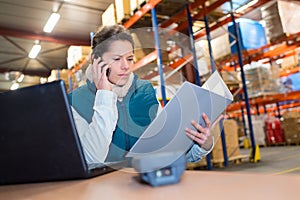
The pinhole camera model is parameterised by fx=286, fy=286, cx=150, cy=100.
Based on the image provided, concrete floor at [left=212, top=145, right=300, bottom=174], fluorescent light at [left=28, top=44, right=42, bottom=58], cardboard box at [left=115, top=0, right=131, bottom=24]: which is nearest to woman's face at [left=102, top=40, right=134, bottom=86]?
concrete floor at [left=212, top=145, right=300, bottom=174]

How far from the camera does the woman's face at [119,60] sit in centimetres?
83

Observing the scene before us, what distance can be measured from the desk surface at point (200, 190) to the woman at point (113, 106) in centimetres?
31

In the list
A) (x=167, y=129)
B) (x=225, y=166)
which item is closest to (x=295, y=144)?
(x=225, y=166)

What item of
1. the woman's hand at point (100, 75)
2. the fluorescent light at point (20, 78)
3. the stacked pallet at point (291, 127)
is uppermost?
the fluorescent light at point (20, 78)

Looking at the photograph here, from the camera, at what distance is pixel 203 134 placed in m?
0.82

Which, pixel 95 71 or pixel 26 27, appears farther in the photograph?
pixel 26 27

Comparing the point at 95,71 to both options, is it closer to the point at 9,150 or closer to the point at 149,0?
the point at 9,150

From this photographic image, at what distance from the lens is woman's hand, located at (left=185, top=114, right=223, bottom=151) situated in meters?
0.76

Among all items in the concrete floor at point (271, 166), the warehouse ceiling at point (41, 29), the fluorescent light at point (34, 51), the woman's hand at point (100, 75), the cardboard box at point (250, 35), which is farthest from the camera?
the fluorescent light at point (34, 51)

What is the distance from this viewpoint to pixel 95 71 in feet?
2.95

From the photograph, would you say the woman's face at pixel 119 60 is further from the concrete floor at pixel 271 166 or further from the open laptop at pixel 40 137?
the concrete floor at pixel 271 166

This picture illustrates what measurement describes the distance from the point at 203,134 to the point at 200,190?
17.7 inches

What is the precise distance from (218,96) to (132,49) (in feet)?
0.96

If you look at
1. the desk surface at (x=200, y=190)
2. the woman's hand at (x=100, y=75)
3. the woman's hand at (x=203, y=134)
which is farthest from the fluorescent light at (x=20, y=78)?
the desk surface at (x=200, y=190)
